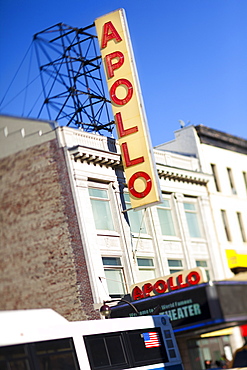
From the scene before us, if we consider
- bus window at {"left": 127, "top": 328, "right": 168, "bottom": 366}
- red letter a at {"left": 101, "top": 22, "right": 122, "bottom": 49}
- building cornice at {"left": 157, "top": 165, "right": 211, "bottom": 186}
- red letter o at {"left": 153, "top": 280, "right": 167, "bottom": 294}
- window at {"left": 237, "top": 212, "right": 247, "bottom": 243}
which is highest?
red letter a at {"left": 101, "top": 22, "right": 122, "bottom": 49}

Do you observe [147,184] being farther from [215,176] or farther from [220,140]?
[220,140]

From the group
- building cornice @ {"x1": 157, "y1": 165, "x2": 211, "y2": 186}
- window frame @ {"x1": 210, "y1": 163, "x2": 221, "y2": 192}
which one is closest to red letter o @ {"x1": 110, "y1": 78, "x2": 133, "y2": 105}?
building cornice @ {"x1": 157, "y1": 165, "x2": 211, "y2": 186}

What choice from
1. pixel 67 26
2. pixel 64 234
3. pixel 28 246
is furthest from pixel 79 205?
pixel 67 26

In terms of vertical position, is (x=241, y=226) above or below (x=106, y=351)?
above

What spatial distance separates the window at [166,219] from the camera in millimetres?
39750

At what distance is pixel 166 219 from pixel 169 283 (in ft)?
29.2

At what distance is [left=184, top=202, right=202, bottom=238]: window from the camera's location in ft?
138

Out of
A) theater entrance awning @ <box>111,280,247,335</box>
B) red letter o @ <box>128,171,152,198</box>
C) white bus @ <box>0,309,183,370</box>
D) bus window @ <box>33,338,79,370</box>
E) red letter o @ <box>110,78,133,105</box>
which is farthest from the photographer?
red letter o @ <box>110,78,133,105</box>

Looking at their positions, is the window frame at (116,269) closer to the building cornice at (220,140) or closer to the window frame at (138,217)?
the window frame at (138,217)

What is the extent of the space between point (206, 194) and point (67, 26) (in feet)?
46.3

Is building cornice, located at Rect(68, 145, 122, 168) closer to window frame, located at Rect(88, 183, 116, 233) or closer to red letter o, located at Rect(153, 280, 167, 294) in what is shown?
window frame, located at Rect(88, 183, 116, 233)

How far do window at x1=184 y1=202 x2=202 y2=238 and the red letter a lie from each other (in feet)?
39.0

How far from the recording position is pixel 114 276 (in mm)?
34781

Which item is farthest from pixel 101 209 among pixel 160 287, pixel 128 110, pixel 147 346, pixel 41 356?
pixel 41 356
